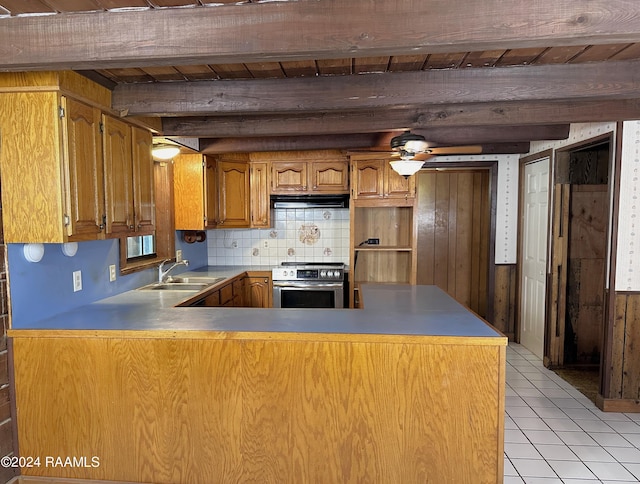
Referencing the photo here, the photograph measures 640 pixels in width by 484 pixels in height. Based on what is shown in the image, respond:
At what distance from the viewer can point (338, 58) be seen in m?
1.55

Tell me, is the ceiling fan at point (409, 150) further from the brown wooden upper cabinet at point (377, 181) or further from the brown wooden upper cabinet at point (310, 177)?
the brown wooden upper cabinet at point (310, 177)

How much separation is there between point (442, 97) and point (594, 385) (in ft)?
9.82

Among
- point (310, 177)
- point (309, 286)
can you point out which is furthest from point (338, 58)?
point (309, 286)

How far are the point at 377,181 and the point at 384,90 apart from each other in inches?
80.7

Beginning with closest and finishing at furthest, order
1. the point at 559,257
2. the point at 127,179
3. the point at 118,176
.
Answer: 1. the point at 118,176
2. the point at 127,179
3. the point at 559,257

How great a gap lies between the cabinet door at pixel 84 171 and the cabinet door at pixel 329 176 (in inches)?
97.6

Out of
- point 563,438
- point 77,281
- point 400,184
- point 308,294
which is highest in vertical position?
point 400,184

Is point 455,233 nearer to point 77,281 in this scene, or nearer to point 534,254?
point 534,254

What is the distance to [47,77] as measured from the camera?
6.19ft

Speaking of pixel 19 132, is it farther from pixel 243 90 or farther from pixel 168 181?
pixel 168 181

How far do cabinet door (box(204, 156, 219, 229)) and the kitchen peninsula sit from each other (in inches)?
77.8

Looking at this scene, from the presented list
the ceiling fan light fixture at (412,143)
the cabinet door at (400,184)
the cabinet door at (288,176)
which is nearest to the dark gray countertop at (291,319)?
the ceiling fan light fixture at (412,143)

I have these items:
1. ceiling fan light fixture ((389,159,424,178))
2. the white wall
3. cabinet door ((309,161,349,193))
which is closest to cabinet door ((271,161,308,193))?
cabinet door ((309,161,349,193))

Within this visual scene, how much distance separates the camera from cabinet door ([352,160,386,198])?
4109mm
